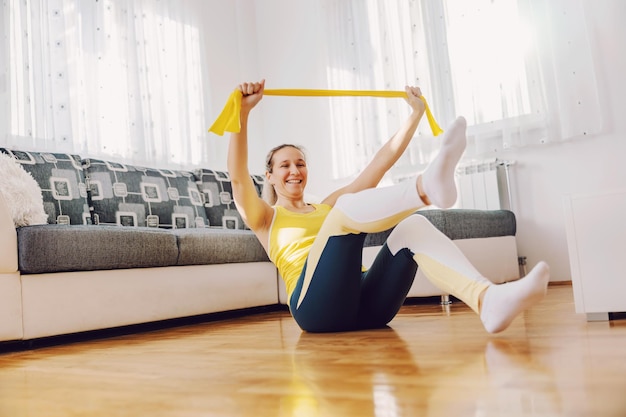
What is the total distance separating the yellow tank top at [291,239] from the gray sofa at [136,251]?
820 millimetres

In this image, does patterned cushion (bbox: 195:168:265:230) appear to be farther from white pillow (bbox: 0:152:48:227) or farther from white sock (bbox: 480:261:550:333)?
white sock (bbox: 480:261:550:333)

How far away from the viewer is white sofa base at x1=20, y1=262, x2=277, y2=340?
2223 millimetres

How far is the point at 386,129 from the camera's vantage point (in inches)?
173

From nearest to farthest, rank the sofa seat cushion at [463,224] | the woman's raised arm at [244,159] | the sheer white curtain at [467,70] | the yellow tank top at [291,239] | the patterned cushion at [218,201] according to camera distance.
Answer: the woman's raised arm at [244,159] < the yellow tank top at [291,239] < the sofa seat cushion at [463,224] < the sheer white curtain at [467,70] < the patterned cushion at [218,201]

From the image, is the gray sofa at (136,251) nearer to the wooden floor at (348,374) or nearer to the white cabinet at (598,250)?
the wooden floor at (348,374)

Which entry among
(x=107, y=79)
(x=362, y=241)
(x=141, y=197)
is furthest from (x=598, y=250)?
(x=107, y=79)

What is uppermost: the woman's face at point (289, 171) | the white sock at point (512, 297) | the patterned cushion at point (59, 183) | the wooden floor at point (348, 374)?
the patterned cushion at point (59, 183)

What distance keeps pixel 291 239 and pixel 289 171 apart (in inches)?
9.6

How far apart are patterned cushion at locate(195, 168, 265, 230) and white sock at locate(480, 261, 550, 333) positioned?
2591 millimetres

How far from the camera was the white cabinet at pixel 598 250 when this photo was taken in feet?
5.64

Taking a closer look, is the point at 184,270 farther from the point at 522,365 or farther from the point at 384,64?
the point at 384,64

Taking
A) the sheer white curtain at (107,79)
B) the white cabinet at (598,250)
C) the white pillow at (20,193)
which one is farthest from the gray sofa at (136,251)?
the white cabinet at (598,250)

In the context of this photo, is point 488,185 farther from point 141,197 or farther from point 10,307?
point 10,307

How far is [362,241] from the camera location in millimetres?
1691
